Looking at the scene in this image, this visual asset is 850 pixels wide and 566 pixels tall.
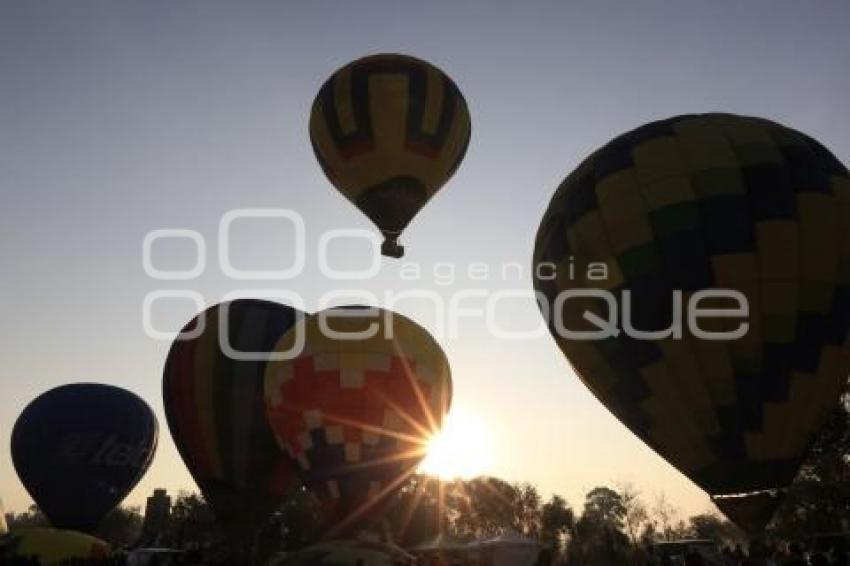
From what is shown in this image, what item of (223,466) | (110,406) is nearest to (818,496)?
(223,466)

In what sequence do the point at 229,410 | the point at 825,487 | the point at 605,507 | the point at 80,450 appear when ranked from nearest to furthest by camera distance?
the point at 229,410 < the point at 80,450 < the point at 825,487 < the point at 605,507

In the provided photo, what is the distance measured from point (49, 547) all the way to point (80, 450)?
6.84 metres

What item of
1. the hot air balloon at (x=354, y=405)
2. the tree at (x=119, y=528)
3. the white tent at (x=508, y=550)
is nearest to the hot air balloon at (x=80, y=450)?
the hot air balloon at (x=354, y=405)

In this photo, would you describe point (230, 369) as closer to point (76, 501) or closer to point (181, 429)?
point (181, 429)

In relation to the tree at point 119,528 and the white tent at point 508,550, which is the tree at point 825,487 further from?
the tree at point 119,528

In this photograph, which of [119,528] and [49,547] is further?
[119,528]

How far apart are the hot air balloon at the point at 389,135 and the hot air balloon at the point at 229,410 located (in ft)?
13.7

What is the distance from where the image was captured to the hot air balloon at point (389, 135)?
61.6 feet

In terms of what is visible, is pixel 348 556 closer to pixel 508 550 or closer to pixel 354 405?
pixel 354 405

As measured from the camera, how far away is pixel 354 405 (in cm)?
1380

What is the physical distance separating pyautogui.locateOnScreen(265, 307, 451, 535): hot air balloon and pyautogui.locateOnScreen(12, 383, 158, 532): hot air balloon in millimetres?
12290

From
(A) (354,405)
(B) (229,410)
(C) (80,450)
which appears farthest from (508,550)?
(A) (354,405)

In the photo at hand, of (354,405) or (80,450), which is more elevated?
(80,450)

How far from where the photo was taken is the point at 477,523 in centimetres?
6400
